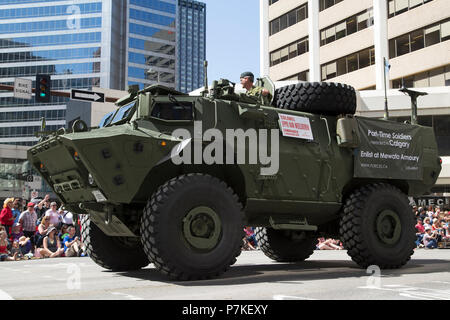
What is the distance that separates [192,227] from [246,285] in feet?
3.32

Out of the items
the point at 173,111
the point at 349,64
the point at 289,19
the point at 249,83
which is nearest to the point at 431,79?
the point at 349,64

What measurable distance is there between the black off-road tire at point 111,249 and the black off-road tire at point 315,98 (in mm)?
3358

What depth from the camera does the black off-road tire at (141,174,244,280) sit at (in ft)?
22.0

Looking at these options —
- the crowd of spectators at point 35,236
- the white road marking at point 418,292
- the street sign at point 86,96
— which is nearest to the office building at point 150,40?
the street sign at point 86,96

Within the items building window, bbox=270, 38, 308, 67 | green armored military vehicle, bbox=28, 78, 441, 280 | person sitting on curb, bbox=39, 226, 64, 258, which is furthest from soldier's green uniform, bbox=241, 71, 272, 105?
building window, bbox=270, 38, 308, 67

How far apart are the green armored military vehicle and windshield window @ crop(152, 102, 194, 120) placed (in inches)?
0.6

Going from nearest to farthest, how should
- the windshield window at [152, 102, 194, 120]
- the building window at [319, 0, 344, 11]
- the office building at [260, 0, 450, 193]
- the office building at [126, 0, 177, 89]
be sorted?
the windshield window at [152, 102, 194, 120]
the office building at [260, 0, 450, 193]
the building window at [319, 0, 344, 11]
the office building at [126, 0, 177, 89]

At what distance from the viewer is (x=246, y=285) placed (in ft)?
22.1

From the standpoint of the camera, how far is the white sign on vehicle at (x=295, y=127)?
833 cm

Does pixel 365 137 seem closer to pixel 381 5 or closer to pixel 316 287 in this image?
pixel 316 287

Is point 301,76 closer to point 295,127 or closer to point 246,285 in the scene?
point 295,127

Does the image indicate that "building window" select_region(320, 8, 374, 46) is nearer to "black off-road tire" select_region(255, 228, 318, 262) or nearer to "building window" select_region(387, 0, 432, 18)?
"building window" select_region(387, 0, 432, 18)

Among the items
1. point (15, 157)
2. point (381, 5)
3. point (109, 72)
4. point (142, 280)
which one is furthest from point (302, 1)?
point (109, 72)
